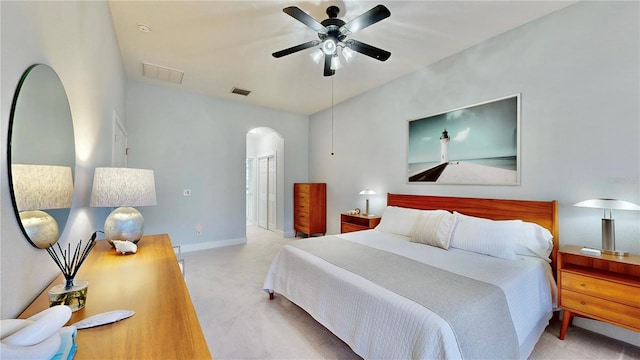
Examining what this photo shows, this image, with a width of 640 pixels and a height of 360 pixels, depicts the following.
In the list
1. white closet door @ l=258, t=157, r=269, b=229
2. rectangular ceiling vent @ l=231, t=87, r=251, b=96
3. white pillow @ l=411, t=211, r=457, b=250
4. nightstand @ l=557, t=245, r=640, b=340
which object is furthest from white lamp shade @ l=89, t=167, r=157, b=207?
white closet door @ l=258, t=157, r=269, b=229

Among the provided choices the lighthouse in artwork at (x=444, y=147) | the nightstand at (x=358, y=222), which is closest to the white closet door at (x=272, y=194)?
the nightstand at (x=358, y=222)

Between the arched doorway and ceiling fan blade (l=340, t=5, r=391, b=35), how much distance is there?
3575 millimetres

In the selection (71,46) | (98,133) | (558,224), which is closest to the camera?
(71,46)

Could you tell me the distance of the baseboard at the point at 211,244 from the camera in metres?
4.46

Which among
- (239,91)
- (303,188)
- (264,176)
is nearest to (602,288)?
(303,188)

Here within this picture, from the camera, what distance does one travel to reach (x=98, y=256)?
5.57ft

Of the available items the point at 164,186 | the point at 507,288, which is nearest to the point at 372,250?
the point at 507,288

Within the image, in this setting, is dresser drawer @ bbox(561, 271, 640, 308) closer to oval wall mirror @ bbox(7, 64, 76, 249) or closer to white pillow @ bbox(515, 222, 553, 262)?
white pillow @ bbox(515, 222, 553, 262)

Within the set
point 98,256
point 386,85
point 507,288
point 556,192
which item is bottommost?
point 507,288

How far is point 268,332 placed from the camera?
2178 mm

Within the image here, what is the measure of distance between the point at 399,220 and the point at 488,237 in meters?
1.05

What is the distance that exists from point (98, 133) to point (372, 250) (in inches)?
97.9

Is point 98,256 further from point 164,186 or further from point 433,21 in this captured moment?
point 433,21

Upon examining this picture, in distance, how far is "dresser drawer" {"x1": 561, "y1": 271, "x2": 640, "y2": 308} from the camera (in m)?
1.76
